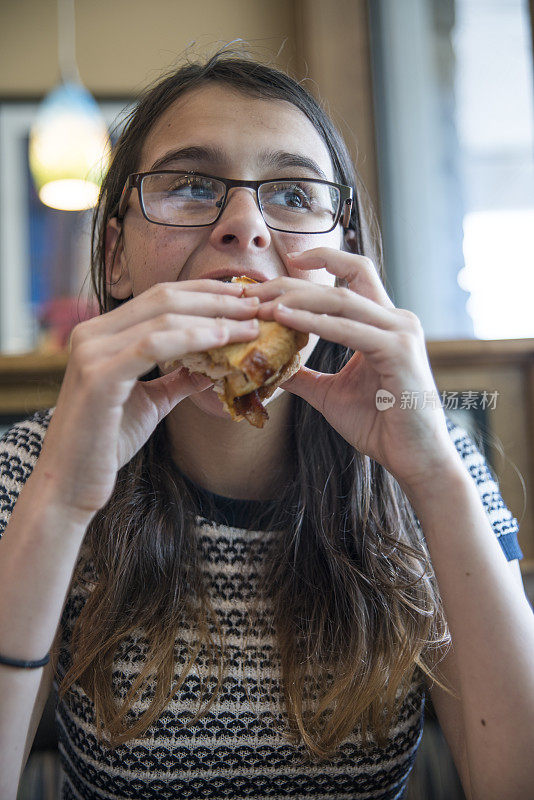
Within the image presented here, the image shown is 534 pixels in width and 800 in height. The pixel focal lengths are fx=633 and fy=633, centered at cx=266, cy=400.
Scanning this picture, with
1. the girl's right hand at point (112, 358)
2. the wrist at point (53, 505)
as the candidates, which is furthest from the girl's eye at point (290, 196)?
the wrist at point (53, 505)

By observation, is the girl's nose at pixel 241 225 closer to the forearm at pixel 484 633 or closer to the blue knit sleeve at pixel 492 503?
the forearm at pixel 484 633

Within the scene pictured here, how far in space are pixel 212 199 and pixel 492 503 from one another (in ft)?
2.80

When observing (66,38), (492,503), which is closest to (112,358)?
(492,503)

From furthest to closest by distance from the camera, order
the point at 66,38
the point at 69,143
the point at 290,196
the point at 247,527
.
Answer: the point at 66,38, the point at 69,143, the point at 247,527, the point at 290,196

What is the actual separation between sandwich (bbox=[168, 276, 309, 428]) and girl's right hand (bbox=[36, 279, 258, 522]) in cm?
4

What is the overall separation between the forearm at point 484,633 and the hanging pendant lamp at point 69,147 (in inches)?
83.5

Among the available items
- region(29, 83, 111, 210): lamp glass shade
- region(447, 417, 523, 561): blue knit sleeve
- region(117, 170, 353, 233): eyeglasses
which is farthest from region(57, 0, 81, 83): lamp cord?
region(447, 417, 523, 561): blue knit sleeve

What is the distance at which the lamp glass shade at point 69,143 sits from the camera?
107 inches

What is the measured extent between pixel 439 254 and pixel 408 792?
223 cm

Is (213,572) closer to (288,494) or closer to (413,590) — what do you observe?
(288,494)

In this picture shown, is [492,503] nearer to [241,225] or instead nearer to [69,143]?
[241,225]

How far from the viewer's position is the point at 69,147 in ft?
8.95

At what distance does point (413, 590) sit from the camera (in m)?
1.26

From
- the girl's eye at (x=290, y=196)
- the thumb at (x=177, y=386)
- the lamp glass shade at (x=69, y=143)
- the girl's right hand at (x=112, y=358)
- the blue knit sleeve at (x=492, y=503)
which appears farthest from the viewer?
the lamp glass shade at (x=69, y=143)
